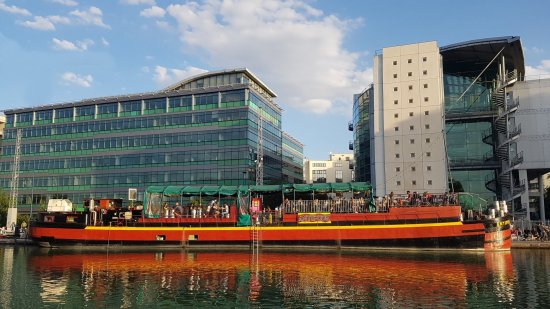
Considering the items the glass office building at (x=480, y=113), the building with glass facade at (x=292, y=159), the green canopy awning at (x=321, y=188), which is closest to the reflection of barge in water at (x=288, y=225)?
the green canopy awning at (x=321, y=188)

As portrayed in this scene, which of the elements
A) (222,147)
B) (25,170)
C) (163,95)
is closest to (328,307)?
(222,147)

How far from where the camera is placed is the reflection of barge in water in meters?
41.9

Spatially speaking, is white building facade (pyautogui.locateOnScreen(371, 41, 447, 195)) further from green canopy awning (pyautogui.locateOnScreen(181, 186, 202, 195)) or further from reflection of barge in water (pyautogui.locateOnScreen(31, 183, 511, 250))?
green canopy awning (pyautogui.locateOnScreen(181, 186, 202, 195))

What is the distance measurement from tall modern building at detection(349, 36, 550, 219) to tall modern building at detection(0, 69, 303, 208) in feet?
68.4

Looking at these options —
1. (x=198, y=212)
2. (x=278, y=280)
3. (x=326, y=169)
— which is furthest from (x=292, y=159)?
(x=326, y=169)

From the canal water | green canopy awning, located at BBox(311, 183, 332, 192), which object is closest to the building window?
green canopy awning, located at BBox(311, 183, 332, 192)

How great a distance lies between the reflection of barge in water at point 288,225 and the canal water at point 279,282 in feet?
14.2

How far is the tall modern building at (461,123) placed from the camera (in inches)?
2579

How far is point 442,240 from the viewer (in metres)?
41.8

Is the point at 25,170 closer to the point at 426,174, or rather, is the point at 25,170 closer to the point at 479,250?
the point at 426,174

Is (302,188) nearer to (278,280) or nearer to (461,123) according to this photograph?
(278,280)

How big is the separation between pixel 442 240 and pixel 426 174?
25010 millimetres

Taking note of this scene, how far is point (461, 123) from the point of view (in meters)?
71.6

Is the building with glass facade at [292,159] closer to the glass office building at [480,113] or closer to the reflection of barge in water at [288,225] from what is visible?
the glass office building at [480,113]
